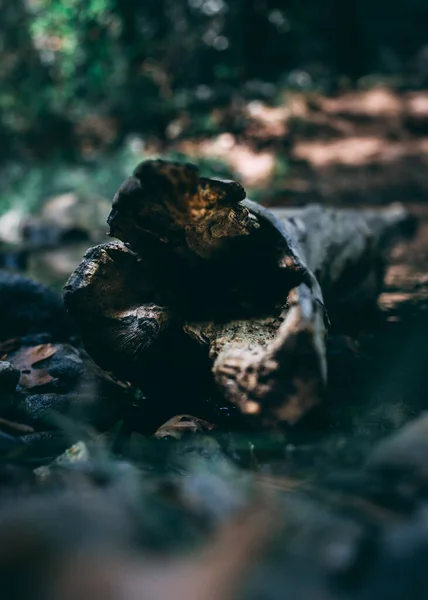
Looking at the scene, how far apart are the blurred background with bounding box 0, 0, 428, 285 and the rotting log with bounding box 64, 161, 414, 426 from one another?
4.81 m

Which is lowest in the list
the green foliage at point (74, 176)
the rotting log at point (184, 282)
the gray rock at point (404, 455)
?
the gray rock at point (404, 455)

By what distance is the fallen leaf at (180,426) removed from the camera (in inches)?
88.2

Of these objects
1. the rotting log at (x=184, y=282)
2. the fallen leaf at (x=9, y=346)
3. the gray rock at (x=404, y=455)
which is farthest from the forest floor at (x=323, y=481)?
the rotting log at (x=184, y=282)

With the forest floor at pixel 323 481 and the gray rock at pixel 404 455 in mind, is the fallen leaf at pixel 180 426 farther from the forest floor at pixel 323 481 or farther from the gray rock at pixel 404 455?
the gray rock at pixel 404 455

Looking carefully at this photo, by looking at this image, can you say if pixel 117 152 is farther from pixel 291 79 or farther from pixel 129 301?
pixel 129 301

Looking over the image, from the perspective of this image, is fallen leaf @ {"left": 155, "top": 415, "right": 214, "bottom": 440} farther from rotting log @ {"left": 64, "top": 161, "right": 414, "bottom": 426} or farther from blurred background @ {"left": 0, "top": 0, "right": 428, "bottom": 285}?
blurred background @ {"left": 0, "top": 0, "right": 428, "bottom": 285}

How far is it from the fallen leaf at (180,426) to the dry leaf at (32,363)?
0.76 metres

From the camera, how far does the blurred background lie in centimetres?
805

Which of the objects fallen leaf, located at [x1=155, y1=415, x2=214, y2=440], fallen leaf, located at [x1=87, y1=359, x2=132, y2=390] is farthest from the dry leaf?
fallen leaf, located at [x1=155, y1=415, x2=214, y2=440]

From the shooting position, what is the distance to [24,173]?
29.2 ft

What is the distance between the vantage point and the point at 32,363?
2.93 meters

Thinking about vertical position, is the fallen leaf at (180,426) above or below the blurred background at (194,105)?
below

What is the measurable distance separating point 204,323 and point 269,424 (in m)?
0.67

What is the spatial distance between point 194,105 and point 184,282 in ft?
25.2
